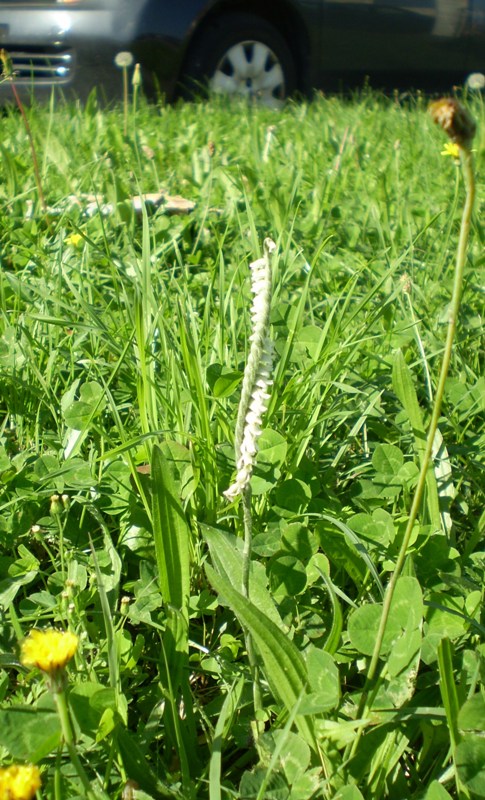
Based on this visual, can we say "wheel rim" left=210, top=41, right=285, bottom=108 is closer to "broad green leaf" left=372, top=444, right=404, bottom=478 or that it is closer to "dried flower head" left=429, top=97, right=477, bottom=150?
"broad green leaf" left=372, top=444, right=404, bottom=478

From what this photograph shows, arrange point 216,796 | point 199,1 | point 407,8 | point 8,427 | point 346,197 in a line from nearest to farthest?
point 216,796
point 8,427
point 346,197
point 199,1
point 407,8

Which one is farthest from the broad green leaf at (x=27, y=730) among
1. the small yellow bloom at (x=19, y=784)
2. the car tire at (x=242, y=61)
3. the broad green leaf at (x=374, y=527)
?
the car tire at (x=242, y=61)

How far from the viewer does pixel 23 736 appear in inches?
33.9

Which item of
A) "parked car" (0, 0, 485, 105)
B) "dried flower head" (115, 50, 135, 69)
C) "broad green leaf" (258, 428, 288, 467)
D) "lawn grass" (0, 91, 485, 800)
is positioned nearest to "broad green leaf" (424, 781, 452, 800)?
"lawn grass" (0, 91, 485, 800)

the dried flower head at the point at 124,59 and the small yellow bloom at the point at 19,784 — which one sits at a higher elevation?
the dried flower head at the point at 124,59

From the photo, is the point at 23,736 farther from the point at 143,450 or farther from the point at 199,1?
the point at 199,1

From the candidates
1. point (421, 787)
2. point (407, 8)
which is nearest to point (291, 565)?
point (421, 787)

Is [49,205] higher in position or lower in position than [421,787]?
higher

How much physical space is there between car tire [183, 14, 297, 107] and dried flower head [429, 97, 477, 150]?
5.66m

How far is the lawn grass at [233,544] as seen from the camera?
93 centimetres

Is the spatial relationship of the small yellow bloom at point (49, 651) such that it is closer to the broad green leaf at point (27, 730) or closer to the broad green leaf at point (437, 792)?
the broad green leaf at point (27, 730)

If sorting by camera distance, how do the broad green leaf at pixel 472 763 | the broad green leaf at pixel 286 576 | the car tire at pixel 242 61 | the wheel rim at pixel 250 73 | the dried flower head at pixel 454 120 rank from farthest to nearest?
the wheel rim at pixel 250 73 → the car tire at pixel 242 61 → the broad green leaf at pixel 286 576 → the broad green leaf at pixel 472 763 → the dried flower head at pixel 454 120

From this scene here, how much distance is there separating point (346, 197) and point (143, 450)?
68.7 inches

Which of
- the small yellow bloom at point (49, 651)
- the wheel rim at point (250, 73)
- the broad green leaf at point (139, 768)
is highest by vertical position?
the wheel rim at point (250, 73)
